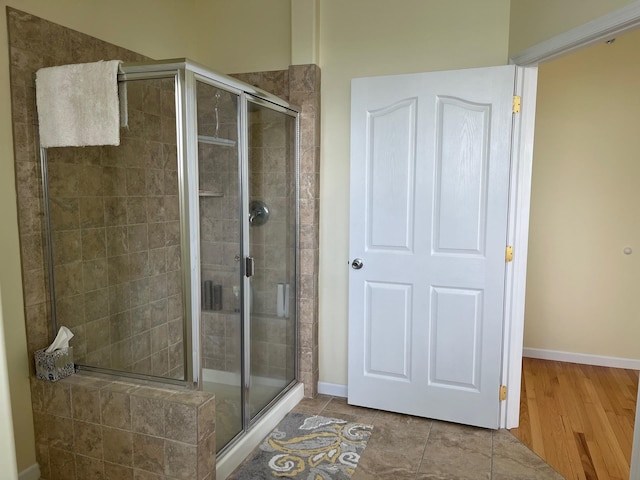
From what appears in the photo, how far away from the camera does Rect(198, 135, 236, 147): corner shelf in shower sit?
2.01m

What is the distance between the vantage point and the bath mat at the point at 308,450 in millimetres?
2246

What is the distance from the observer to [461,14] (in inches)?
104

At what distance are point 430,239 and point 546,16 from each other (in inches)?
49.7

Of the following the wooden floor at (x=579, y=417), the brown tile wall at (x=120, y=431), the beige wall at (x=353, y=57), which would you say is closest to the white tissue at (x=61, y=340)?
the brown tile wall at (x=120, y=431)

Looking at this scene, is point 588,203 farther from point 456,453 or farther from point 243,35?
point 243,35

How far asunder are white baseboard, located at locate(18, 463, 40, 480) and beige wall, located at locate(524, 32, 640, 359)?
355 centimetres

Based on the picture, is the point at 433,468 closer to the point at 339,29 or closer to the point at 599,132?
the point at 339,29

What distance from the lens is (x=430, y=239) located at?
2.69 metres

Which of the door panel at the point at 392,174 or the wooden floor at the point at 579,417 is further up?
the door panel at the point at 392,174

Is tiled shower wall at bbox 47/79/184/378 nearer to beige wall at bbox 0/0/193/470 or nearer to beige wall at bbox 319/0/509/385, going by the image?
beige wall at bbox 0/0/193/470

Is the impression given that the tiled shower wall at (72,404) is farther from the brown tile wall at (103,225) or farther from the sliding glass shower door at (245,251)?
the sliding glass shower door at (245,251)

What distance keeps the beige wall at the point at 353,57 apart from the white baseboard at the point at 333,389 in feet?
0.10

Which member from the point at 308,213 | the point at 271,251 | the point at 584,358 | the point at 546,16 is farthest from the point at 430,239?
the point at 584,358

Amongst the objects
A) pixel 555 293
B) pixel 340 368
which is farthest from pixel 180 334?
pixel 555 293
